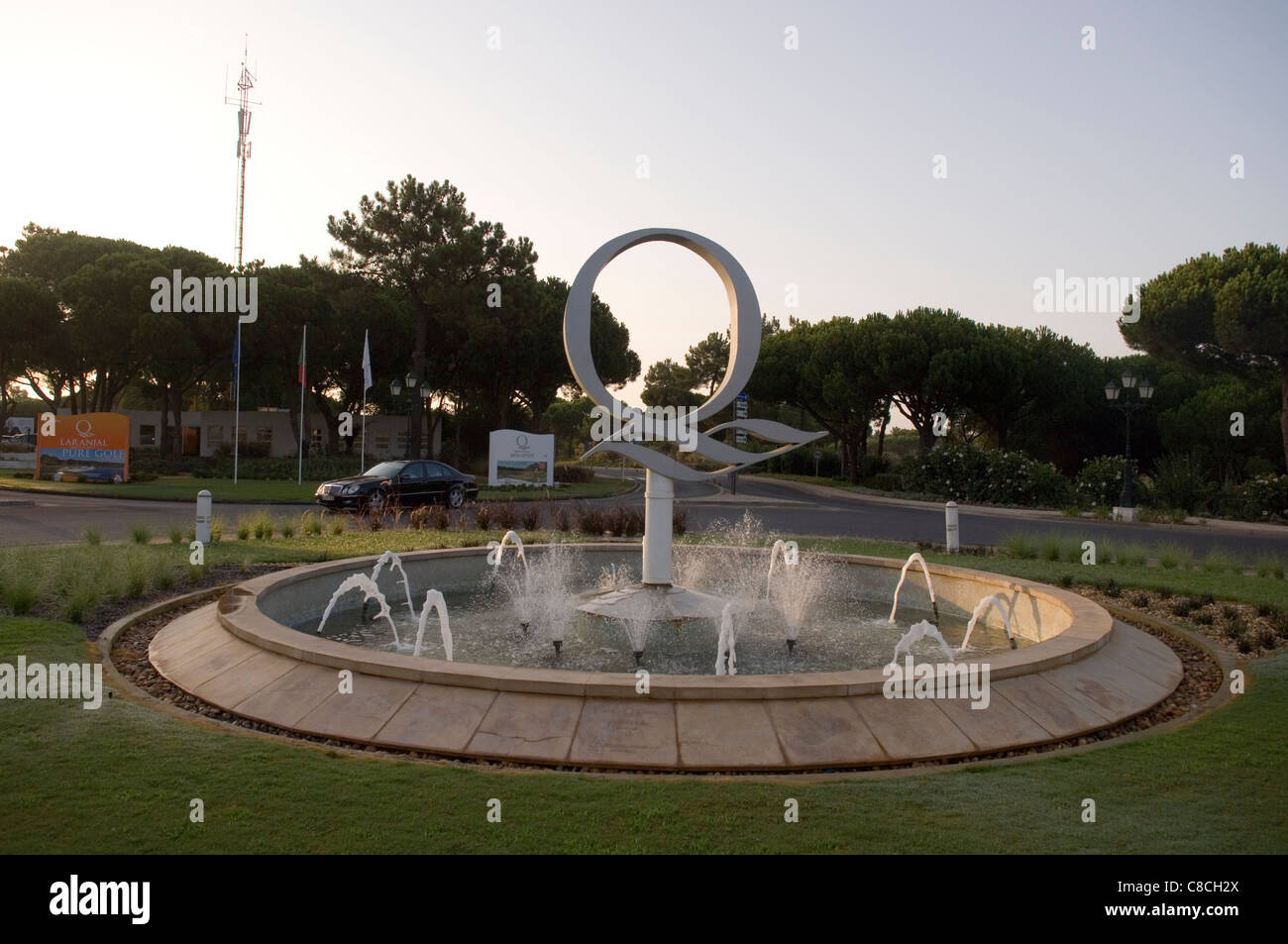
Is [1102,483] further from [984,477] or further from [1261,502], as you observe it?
[1261,502]

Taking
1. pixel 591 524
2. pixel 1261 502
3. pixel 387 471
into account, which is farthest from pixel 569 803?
pixel 1261 502

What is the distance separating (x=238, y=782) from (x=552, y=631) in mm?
4530

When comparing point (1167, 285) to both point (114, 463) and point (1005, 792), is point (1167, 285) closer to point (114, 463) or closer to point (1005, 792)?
point (1005, 792)

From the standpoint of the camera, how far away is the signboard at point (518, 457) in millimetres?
32188

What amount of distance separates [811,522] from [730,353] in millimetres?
14315

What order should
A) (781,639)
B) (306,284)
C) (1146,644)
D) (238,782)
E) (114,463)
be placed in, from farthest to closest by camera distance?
(306,284), (114,463), (781,639), (1146,644), (238,782)

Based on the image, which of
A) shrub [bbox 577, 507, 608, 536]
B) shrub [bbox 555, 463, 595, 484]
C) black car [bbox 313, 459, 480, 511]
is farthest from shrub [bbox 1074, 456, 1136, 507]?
black car [bbox 313, 459, 480, 511]

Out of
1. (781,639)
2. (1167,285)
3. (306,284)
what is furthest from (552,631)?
(306,284)

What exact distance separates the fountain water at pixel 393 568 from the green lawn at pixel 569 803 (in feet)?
16.9

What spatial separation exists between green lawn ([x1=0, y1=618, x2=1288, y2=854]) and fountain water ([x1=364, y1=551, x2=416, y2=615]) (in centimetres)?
515

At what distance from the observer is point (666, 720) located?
18.5ft

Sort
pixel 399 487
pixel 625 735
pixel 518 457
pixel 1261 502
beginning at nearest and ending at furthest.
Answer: pixel 625 735 → pixel 399 487 → pixel 1261 502 → pixel 518 457

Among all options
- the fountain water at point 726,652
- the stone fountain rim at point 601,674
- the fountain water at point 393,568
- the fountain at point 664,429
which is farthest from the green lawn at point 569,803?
the fountain water at point 393,568
